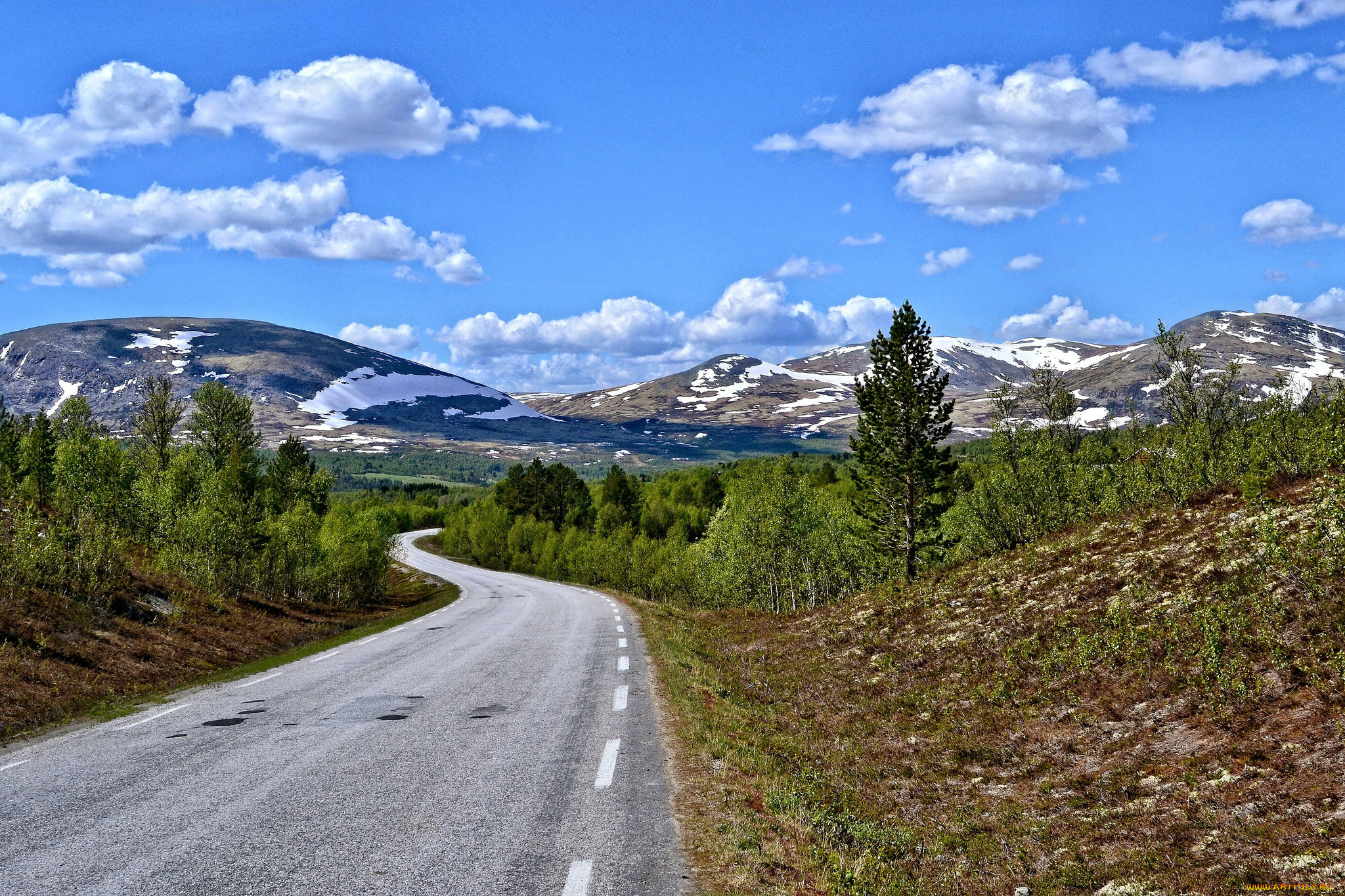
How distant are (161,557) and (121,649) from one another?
1763cm

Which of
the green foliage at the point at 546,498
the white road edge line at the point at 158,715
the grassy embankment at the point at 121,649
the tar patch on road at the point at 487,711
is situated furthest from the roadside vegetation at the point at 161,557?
the green foliage at the point at 546,498

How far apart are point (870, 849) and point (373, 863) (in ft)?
17.1

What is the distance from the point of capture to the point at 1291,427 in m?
23.8

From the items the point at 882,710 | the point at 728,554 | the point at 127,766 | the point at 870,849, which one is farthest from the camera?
the point at 728,554

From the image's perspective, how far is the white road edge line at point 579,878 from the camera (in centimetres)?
671

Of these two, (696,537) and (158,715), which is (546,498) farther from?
(158,715)

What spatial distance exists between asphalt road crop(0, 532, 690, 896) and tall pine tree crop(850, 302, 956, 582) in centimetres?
1780

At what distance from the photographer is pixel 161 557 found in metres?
36.8

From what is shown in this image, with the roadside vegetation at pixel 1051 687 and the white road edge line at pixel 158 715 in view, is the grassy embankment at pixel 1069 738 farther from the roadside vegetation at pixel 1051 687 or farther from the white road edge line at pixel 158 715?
the white road edge line at pixel 158 715

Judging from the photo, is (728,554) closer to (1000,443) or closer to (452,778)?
(1000,443)

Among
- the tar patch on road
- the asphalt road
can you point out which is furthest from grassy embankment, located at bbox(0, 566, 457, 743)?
the tar patch on road

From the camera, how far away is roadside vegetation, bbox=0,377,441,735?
784 inches

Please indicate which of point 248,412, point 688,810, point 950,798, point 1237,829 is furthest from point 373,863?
point 248,412

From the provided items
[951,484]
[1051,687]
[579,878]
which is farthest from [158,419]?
[579,878]
